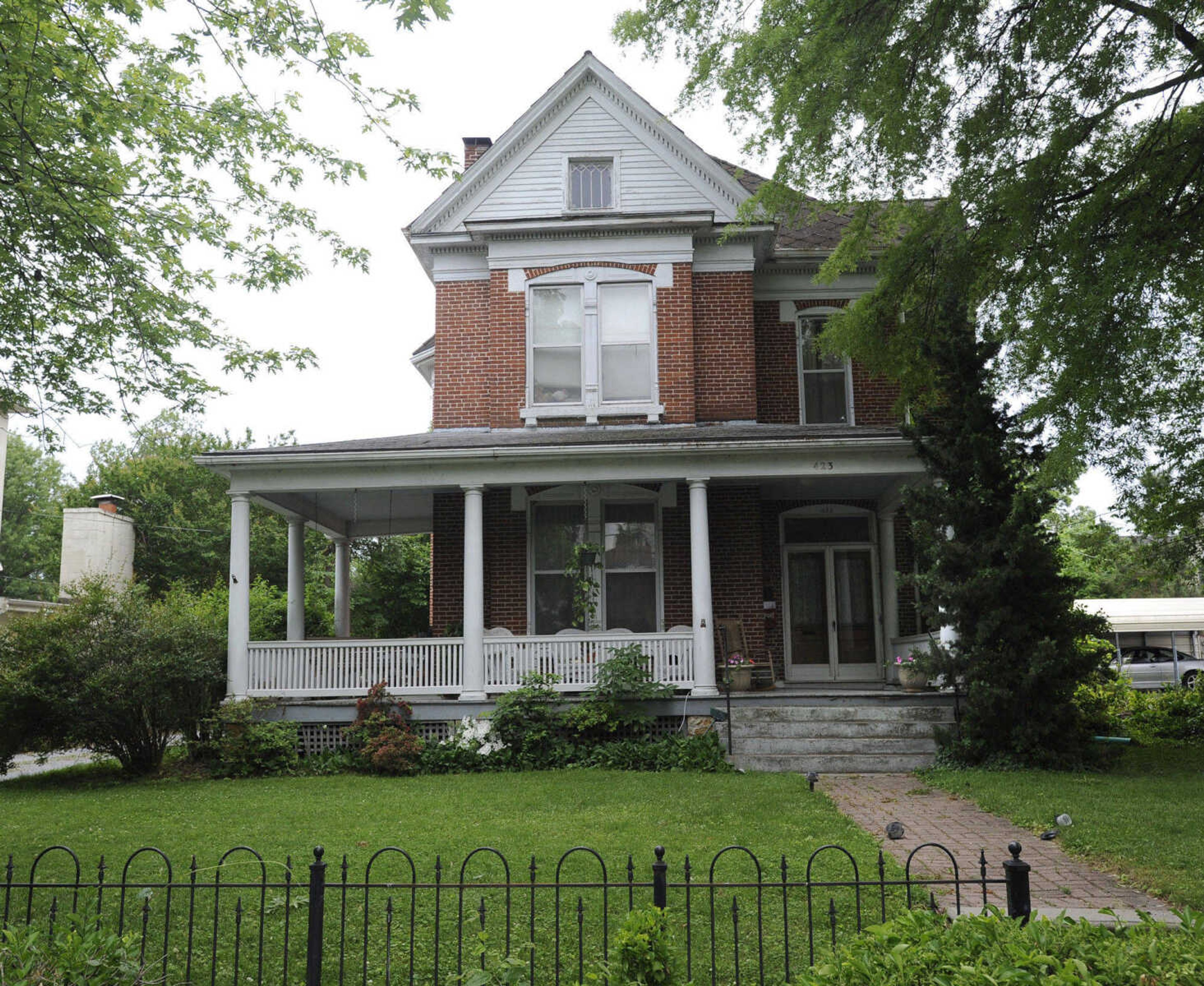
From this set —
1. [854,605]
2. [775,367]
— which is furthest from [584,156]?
[854,605]

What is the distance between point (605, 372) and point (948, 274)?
18.8 ft

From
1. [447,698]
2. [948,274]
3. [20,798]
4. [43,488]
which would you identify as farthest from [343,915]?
[43,488]

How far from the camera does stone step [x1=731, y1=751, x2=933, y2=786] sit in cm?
1212

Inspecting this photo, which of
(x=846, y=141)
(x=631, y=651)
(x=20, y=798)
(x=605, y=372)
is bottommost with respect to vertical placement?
(x=20, y=798)

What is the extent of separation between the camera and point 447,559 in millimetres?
16375

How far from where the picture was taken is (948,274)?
41.5 feet

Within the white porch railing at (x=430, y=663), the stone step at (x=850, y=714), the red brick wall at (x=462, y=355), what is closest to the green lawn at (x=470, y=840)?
the stone step at (x=850, y=714)

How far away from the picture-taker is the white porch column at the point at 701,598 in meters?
13.7

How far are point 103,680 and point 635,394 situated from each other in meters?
8.65

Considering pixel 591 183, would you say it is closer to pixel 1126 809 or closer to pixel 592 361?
pixel 592 361

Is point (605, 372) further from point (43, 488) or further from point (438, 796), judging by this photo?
point (43, 488)

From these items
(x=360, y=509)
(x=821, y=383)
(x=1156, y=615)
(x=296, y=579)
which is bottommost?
(x=1156, y=615)

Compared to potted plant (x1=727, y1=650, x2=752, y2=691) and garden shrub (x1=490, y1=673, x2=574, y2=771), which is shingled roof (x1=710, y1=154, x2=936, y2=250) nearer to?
potted plant (x1=727, y1=650, x2=752, y2=691)

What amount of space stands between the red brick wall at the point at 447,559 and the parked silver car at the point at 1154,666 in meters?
19.8
